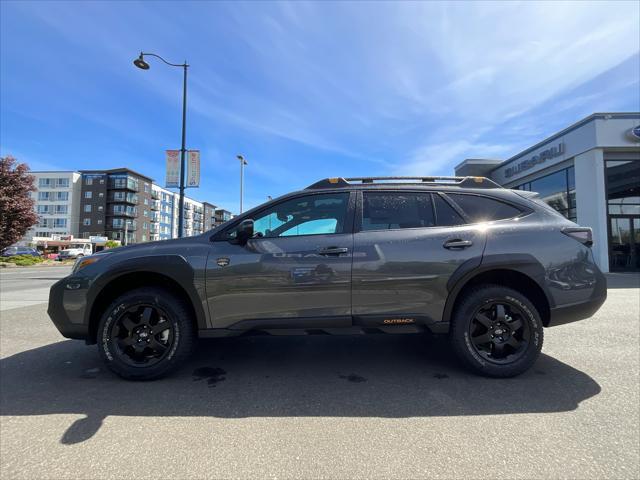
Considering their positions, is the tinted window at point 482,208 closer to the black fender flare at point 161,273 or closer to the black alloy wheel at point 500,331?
the black alloy wheel at point 500,331

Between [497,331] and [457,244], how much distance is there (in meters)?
0.88

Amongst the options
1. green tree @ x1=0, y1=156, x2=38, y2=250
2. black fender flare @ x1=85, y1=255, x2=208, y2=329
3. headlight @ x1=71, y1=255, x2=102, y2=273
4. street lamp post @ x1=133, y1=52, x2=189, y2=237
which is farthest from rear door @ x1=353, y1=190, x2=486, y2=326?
green tree @ x1=0, y1=156, x2=38, y2=250

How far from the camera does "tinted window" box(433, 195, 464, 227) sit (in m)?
3.42

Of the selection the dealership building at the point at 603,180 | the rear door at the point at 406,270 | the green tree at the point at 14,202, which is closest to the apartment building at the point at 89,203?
the green tree at the point at 14,202

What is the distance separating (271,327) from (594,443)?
2409mm

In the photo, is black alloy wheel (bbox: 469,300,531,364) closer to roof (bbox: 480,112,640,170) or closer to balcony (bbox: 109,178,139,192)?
roof (bbox: 480,112,640,170)

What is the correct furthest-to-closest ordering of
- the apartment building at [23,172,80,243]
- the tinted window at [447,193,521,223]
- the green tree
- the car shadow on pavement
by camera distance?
the apartment building at [23,172,80,243] < the green tree < the tinted window at [447,193,521,223] < the car shadow on pavement

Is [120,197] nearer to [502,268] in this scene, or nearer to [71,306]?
[71,306]

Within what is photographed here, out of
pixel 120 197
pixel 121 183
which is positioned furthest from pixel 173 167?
pixel 120 197

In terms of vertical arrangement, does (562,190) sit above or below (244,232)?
above

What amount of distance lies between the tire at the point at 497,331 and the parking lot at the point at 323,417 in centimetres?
16

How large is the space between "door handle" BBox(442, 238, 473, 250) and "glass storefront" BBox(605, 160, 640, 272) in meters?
16.3

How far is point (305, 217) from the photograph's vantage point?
11.4ft

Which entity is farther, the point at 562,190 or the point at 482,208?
the point at 562,190
